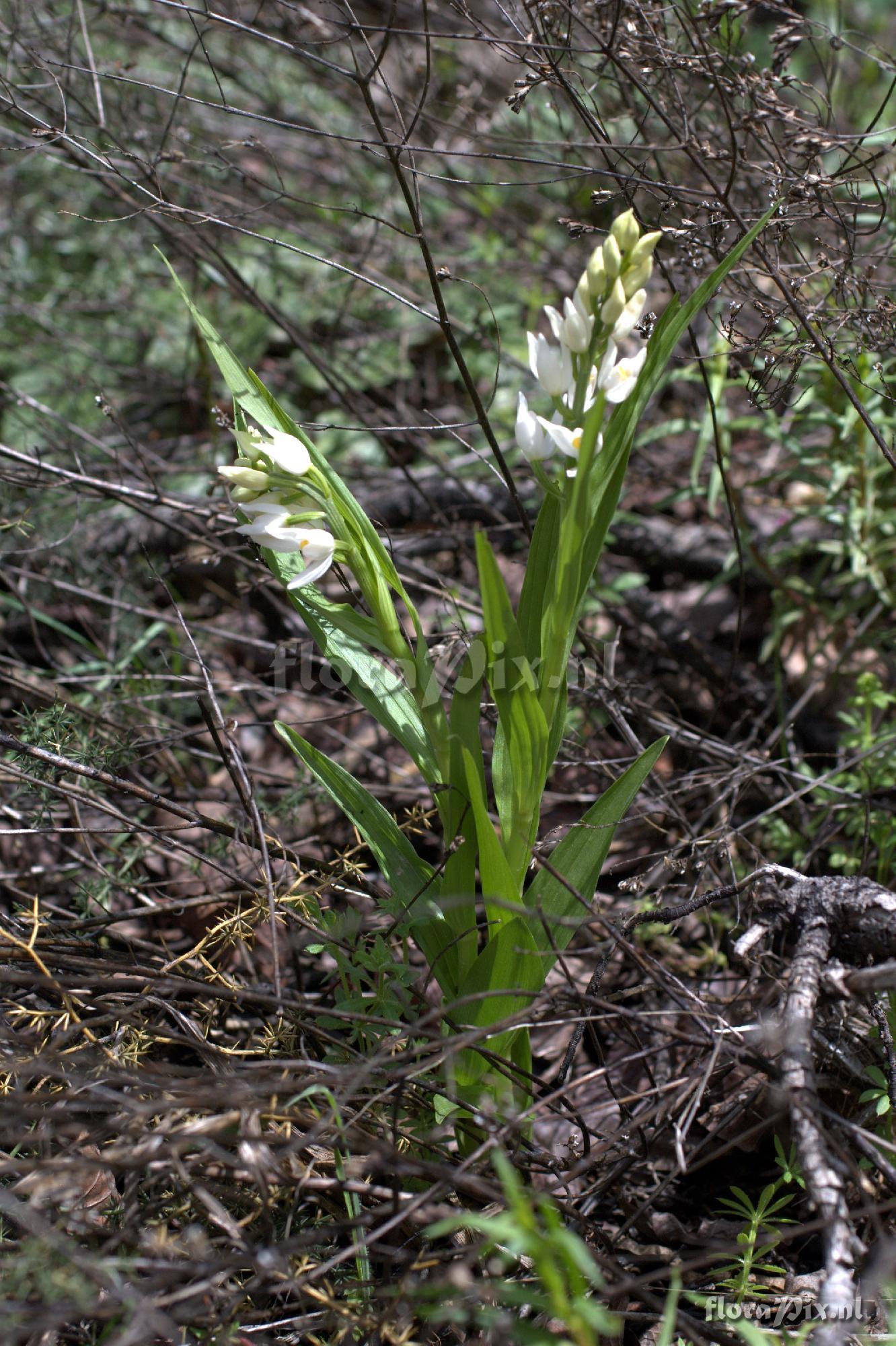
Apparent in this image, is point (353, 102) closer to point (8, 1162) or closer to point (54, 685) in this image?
point (54, 685)

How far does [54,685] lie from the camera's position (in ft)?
7.38

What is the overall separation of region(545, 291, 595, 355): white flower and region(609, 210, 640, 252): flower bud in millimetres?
87

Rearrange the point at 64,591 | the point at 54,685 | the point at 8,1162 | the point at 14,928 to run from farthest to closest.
A: the point at 64,591
the point at 54,685
the point at 14,928
the point at 8,1162

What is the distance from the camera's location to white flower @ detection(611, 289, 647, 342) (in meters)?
1.22

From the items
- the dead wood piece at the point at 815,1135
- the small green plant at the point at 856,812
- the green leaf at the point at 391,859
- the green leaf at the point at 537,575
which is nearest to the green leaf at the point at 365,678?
the green leaf at the point at 391,859

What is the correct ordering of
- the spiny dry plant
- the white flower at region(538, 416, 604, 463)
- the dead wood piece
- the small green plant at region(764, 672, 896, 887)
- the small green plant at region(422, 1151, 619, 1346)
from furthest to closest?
the small green plant at region(764, 672, 896, 887) < the white flower at region(538, 416, 604, 463) < the spiny dry plant < the dead wood piece < the small green plant at region(422, 1151, 619, 1346)

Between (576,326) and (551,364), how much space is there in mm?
97

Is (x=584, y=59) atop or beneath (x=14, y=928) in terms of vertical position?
atop

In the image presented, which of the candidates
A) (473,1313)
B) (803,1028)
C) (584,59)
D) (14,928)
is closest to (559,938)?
(803,1028)

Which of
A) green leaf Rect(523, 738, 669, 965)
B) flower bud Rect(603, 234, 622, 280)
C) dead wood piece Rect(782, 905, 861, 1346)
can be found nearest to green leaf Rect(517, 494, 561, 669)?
green leaf Rect(523, 738, 669, 965)

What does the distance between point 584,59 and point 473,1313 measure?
10.7 ft

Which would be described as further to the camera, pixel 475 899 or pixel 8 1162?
pixel 475 899

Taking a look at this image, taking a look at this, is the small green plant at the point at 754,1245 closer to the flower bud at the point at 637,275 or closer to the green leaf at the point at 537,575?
the green leaf at the point at 537,575

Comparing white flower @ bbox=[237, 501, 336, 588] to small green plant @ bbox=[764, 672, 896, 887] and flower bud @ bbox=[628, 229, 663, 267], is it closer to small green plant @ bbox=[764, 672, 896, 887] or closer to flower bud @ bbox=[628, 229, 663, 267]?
flower bud @ bbox=[628, 229, 663, 267]
